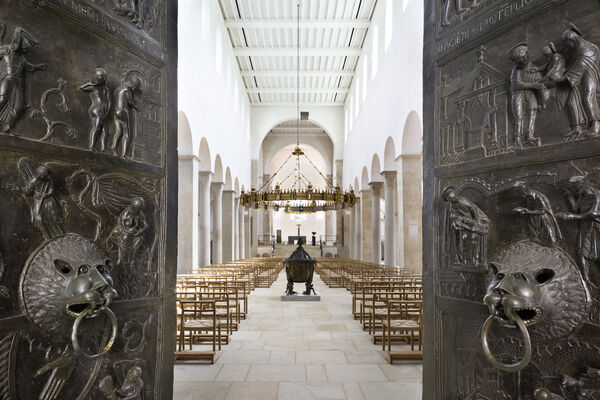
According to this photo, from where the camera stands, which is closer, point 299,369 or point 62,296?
point 62,296

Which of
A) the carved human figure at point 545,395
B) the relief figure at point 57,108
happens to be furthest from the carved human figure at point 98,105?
the carved human figure at point 545,395

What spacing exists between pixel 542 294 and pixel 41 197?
2833mm

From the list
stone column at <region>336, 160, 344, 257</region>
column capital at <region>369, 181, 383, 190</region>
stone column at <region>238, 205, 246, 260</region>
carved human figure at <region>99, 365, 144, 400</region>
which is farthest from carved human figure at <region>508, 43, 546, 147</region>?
stone column at <region>336, 160, 344, 257</region>

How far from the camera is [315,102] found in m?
34.0

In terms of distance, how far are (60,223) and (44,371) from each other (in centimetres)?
85

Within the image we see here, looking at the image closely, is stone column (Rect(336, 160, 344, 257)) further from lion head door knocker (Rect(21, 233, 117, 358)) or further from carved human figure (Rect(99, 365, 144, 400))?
lion head door knocker (Rect(21, 233, 117, 358))

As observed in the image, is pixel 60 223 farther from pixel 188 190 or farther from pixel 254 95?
pixel 254 95

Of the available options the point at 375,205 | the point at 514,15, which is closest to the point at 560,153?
the point at 514,15

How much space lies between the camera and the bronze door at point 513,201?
246cm

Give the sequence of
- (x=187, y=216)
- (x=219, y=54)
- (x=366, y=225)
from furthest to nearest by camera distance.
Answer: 1. (x=366, y=225)
2. (x=219, y=54)
3. (x=187, y=216)

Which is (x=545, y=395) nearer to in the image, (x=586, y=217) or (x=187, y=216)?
(x=586, y=217)

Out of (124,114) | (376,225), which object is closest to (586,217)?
(124,114)

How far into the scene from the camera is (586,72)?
2.43 m

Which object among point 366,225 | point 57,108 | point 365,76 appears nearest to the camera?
point 57,108
